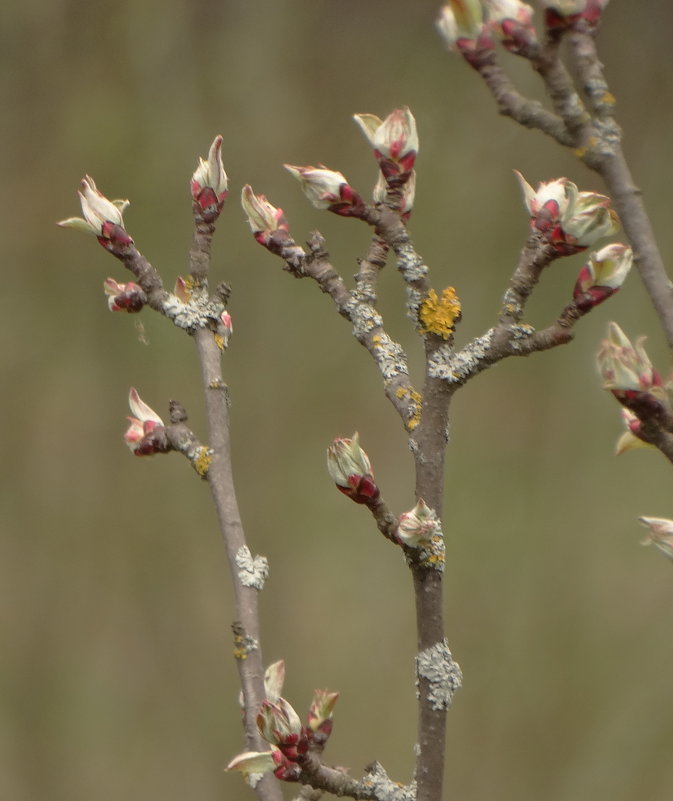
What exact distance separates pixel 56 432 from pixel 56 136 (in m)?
0.40

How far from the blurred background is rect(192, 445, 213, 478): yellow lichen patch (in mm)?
752

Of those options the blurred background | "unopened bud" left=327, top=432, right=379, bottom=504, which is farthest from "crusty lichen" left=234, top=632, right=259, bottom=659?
the blurred background

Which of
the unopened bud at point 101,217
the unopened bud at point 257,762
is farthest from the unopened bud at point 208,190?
the unopened bud at point 257,762

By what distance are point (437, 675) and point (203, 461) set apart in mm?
158

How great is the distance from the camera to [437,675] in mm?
369

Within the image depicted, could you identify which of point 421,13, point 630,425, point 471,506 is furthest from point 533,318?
point 630,425

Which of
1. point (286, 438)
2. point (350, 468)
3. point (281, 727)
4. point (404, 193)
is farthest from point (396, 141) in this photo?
point (286, 438)

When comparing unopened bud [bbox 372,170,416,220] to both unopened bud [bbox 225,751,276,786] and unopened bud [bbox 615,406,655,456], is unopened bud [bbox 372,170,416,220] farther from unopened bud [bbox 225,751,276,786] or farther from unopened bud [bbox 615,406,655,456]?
unopened bud [bbox 225,751,276,786]

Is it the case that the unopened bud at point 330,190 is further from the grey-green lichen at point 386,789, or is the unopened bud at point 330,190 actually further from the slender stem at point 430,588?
the grey-green lichen at point 386,789

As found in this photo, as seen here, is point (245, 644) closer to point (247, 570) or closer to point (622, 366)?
point (247, 570)

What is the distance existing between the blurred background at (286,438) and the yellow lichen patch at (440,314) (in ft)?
2.66

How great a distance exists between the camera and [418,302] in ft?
1.25

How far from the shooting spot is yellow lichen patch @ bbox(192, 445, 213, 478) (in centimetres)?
46

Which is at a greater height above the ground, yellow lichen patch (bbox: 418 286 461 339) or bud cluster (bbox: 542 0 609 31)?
bud cluster (bbox: 542 0 609 31)
